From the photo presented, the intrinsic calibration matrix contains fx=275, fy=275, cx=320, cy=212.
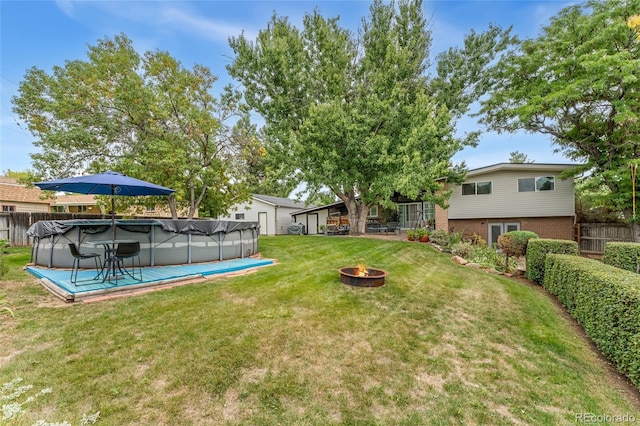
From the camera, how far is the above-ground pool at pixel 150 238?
7.00m

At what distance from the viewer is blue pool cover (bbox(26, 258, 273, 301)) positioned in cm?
524

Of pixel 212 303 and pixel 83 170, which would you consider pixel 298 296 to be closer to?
pixel 212 303

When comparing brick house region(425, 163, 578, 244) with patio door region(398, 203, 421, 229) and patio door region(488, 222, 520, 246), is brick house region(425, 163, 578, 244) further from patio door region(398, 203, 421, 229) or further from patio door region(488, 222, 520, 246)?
patio door region(398, 203, 421, 229)

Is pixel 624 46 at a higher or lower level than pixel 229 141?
higher

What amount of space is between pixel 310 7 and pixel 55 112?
13298 mm

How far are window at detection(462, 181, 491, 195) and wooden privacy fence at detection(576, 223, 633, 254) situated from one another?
4385 millimetres

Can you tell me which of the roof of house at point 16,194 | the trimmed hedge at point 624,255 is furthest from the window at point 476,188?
the roof of house at point 16,194

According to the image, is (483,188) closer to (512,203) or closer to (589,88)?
(512,203)

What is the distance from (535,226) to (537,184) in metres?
2.26

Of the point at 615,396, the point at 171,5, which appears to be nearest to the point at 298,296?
the point at 615,396

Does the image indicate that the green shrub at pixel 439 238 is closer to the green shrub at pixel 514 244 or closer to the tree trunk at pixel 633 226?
the green shrub at pixel 514 244

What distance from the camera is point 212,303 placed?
194 inches

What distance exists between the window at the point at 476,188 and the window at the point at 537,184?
4.86 feet

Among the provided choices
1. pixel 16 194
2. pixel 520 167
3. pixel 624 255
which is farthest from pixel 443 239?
pixel 16 194
